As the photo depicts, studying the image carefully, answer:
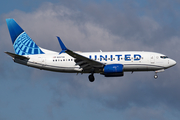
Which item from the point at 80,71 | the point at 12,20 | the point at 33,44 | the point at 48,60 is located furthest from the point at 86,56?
the point at 12,20

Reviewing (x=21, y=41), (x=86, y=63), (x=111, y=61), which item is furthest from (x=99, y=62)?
(x=21, y=41)

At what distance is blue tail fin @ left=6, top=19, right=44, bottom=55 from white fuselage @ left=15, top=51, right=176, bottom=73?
1.96 m

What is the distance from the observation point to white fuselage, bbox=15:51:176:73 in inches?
2154

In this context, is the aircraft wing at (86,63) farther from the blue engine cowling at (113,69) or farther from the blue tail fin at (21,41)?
the blue tail fin at (21,41)

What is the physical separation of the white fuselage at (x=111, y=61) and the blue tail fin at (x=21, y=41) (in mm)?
1957

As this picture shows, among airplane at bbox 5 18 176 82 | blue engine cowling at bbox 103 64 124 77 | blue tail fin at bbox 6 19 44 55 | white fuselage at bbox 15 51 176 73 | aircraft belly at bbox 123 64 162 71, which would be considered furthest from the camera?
blue tail fin at bbox 6 19 44 55

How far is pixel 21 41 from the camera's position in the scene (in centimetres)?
6053

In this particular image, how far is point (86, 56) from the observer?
183 ft

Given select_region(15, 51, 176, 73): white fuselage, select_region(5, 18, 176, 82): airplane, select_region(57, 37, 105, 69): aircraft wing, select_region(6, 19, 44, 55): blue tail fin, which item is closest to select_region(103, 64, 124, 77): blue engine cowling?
select_region(5, 18, 176, 82): airplane

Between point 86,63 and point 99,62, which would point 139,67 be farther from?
point 86,63

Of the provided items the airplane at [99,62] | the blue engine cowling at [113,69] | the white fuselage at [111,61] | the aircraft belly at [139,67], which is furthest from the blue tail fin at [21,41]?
the aircraft belly at [139,67]

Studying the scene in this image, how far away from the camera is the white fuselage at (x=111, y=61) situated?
54719mm

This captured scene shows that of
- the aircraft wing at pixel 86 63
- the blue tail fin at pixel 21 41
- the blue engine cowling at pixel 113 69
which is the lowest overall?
the blue engine cowling at pixel 113 69

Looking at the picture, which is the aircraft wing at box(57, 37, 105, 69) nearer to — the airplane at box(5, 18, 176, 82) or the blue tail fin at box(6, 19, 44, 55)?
the airplane at box(5, 18, 176, 82)
